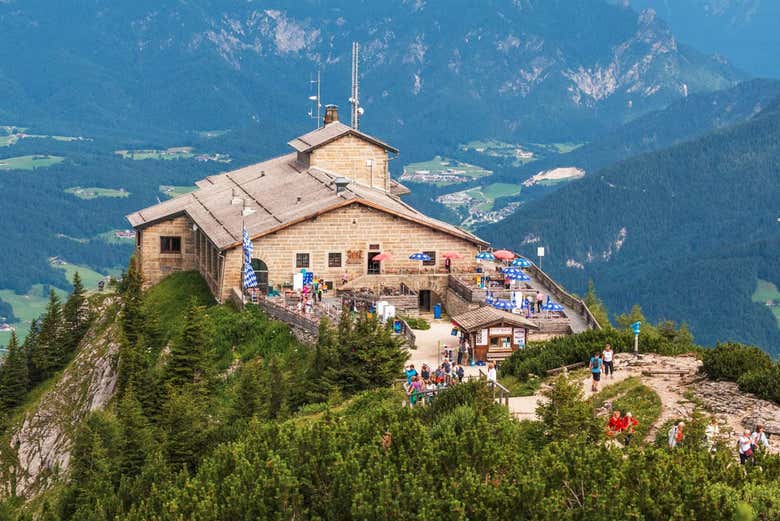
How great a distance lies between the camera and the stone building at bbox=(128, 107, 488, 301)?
77.2 meters

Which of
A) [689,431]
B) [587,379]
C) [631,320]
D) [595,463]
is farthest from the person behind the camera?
[631,320]

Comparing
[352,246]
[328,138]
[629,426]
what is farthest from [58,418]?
[629,426]

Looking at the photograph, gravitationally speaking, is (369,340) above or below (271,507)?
above

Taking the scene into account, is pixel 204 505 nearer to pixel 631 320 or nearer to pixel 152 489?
pixel 152 489

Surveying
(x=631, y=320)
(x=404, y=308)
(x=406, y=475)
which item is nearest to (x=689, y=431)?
(x=406, y=475)

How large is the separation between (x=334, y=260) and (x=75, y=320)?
2017 cm

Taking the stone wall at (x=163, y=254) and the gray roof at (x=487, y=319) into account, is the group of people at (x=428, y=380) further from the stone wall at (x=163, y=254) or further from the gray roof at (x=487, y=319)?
the stone wall at (x=163, y=254)

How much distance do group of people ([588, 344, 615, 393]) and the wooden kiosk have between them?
7240 millimetres

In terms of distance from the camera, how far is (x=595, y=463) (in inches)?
1516

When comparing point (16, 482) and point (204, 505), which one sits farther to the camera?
point (16, 482)

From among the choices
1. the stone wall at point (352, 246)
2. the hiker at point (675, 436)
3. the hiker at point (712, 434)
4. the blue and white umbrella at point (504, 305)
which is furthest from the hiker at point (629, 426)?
the stone wall at point (352, 246)

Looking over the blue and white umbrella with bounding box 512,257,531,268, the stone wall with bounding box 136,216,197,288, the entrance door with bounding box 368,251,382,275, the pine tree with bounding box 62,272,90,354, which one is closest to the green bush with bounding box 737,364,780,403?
the blue and white umbrella with bounding box 512,257,531,268

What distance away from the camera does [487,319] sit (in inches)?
2549

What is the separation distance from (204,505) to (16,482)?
34.4m
